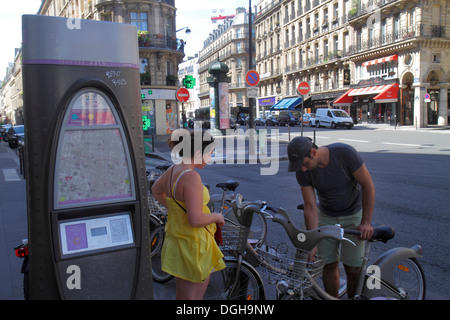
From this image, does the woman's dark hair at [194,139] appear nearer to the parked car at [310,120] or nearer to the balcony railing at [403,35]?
the balcony railing at [403,35]

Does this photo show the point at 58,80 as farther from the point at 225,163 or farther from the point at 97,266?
the point at 225,163

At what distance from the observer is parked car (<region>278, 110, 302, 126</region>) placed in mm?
40906

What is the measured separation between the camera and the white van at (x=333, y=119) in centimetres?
3291

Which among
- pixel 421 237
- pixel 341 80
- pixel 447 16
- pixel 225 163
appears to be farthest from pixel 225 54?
pixel 421 237

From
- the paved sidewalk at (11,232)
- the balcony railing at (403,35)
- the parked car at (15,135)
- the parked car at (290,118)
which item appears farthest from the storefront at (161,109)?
the balcony railing at (403,35)

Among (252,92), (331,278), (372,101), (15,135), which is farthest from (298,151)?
(372,101)

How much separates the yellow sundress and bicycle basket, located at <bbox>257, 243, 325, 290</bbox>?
35 centimetres

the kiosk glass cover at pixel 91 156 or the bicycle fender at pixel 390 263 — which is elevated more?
the kiosk glass cover at pixel 91 156

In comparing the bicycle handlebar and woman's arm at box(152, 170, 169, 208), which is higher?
woman's arm at box(152, 170, 169, 208)

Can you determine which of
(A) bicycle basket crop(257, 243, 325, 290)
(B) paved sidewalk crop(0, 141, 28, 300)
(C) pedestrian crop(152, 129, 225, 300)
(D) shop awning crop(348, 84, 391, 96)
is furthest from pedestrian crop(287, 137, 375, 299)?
(D) shop awning crop(348, 84, 391, 96)

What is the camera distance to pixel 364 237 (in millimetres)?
2785

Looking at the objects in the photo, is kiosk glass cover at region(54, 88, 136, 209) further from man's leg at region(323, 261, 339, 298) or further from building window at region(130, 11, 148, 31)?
building window at region(130, 11, 148, 31)

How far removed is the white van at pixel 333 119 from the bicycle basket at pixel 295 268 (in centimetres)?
3182
